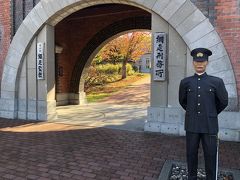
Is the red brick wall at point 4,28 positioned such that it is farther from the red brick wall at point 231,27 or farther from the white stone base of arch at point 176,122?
the red brick wall at point 231,27

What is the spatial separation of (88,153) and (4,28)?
20.9 ft

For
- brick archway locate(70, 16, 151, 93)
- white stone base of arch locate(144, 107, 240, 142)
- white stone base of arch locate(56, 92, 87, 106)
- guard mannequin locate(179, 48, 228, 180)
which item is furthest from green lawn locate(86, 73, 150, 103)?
guard mannequin locate(179, 48, 228, 180)

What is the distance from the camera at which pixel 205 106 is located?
164 inches

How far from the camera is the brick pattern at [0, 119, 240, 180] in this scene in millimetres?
5039

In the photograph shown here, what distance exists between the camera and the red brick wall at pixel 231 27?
7137mm

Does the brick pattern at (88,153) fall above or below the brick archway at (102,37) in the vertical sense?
below

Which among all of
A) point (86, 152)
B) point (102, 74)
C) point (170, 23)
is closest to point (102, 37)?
point (170, 23)

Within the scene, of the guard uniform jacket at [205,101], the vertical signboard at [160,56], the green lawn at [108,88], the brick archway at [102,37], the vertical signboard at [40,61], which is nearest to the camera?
the guard uniform jacket at [205,101]

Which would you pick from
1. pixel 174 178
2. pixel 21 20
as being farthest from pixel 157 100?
pixel 21 20

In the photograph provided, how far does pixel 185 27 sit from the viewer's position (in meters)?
7.53

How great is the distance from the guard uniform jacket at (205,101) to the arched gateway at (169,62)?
322 centimetres

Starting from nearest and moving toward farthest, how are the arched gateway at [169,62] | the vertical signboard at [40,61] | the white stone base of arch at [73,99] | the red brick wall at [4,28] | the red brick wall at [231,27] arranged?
the red brick wall at [231,27]
the arched gateway at [169,62]
the vertical signboard at [40,61]
the red brick wall at [4,28]
the white stone base of arch at [73,99]

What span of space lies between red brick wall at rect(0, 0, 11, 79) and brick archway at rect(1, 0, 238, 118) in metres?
0.40

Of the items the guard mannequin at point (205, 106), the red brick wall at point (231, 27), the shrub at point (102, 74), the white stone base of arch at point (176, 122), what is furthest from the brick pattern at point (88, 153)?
the shrub at point (102, 74)
